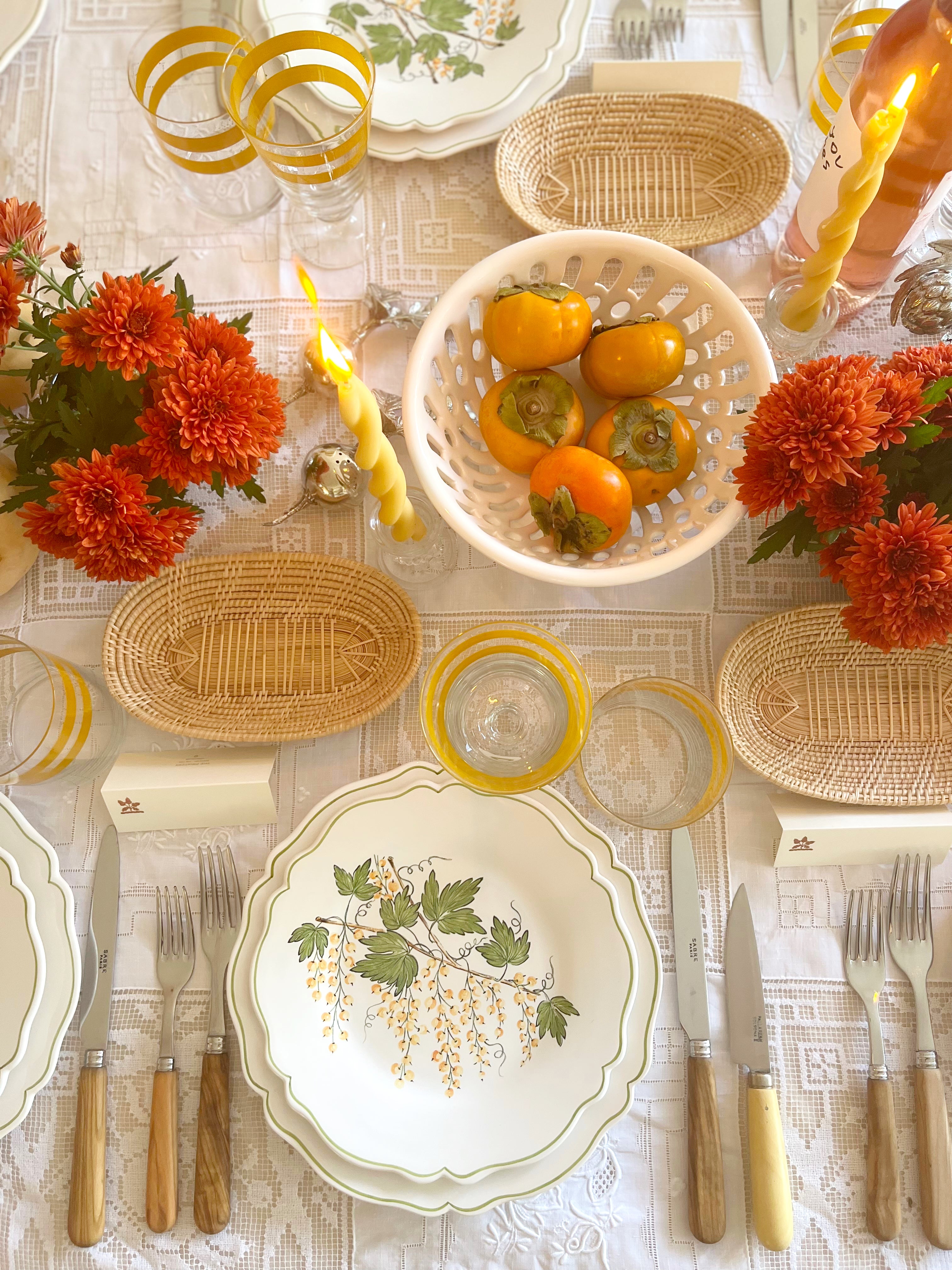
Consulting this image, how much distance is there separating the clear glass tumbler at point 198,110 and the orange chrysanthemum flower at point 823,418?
1.83 ft

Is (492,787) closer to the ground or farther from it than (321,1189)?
farther from it

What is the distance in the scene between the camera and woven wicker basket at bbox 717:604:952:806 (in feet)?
2.46

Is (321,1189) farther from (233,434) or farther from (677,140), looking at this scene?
(677,140)

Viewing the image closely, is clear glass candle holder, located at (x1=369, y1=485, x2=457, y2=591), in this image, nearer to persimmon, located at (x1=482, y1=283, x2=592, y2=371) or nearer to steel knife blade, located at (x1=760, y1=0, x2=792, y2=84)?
persimmon, located at (x1=482, y1=283, x2=592, y2=371)

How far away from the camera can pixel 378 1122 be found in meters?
0.71

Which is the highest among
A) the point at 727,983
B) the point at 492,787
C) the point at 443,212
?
the point at 443,212

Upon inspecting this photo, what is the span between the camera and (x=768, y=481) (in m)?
0.59

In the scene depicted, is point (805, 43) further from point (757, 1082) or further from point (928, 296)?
point (757, 1082)

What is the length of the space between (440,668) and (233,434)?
0.84 ft

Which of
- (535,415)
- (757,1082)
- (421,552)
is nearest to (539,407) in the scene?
(535,415)

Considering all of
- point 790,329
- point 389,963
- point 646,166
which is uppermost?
point 646,166

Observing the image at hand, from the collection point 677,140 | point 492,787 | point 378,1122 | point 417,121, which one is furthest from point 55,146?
point 378,1122

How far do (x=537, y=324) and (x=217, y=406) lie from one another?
0.85 feet

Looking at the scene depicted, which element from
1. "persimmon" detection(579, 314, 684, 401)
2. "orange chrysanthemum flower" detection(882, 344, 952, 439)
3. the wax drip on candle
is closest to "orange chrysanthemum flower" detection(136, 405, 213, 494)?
the wax drip on candle
